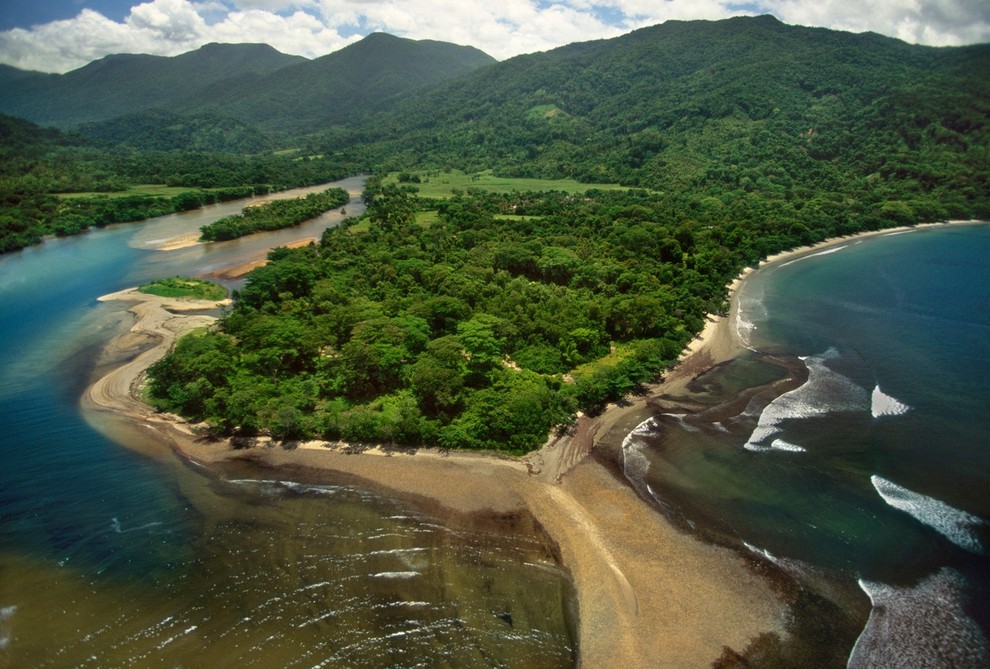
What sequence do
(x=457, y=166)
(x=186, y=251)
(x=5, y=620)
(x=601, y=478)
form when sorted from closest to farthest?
(x=5, y=620) → (x=601, y=478) → (x=186, y=251) → (x=457, y=166)

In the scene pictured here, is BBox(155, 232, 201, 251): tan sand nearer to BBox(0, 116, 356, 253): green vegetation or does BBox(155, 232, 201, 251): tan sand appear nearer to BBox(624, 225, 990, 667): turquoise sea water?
BBox(0, 116, 356, 253): green vegetation

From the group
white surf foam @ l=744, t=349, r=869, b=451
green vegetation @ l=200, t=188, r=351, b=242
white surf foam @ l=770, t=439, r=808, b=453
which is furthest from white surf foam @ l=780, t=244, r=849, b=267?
green vegetation @ l=200, t=188, r=351, b=242

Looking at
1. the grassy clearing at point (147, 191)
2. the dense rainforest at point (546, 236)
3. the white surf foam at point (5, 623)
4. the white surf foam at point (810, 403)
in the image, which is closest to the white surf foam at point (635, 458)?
the dense rainforest at point (546, 236)

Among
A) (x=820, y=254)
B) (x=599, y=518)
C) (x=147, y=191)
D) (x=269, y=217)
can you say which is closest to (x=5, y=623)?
(x=599, y=518)

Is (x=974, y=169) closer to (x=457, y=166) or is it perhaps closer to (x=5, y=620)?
(x=457, y=166)

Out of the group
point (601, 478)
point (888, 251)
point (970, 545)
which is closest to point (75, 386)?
point (601, 478)

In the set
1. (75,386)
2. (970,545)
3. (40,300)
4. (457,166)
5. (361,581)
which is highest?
(457,166)

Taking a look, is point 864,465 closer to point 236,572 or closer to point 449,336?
point 449,336
